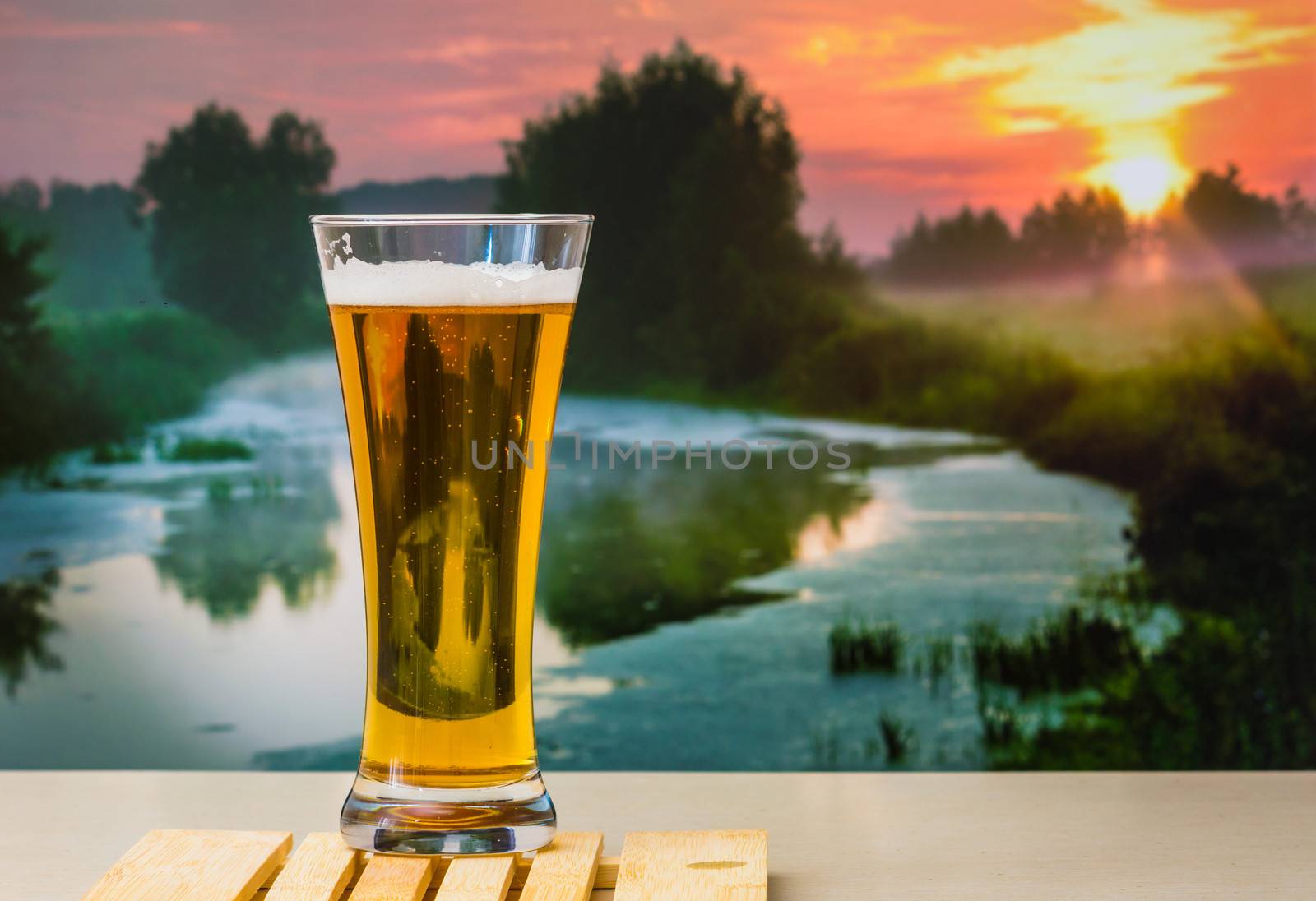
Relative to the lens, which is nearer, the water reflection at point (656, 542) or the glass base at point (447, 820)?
the glass base at point (447, 820)

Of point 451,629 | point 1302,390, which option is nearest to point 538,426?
point 451,629

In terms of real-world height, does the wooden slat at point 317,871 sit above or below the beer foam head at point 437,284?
below

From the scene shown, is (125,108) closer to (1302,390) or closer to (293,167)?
(293,167)

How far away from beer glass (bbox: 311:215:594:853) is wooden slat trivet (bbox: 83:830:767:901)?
0.02 metres

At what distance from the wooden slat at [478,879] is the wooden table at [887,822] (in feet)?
0.50

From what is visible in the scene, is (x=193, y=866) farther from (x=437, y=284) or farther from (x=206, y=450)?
(x=206, y=450)

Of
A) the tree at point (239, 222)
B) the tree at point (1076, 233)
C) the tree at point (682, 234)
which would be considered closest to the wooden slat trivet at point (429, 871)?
the tree at point (682, 234)

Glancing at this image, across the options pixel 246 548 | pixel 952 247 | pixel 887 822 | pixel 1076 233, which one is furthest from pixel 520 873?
pixel 1076 233

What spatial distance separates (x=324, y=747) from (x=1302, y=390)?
211 cm

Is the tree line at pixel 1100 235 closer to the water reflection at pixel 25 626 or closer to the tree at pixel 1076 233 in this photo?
the tree at pixel 1076 233

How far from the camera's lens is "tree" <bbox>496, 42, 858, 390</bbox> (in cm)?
291

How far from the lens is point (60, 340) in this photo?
2.95m

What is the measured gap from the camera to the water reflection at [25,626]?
9.66 feet

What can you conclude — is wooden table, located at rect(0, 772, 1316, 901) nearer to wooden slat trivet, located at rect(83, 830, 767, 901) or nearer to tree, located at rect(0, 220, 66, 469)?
wooden slat trivet, located at rect(83, 830, 767, 901)
